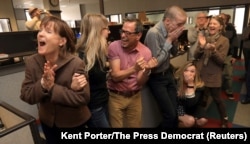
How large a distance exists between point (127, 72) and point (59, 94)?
0.55 m

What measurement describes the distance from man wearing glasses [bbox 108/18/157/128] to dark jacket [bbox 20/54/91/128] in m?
0.40

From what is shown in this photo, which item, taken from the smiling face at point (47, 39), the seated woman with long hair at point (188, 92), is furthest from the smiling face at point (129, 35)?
the seated woman with long hair at point (188, 92)

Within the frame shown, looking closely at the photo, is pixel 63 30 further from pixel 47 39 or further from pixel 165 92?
pixel 165 92

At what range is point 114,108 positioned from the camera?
1.54 meters

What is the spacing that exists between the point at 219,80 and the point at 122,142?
1.40 m

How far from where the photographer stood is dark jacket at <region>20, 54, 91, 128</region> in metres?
1.01

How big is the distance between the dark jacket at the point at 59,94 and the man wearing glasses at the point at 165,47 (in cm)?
77

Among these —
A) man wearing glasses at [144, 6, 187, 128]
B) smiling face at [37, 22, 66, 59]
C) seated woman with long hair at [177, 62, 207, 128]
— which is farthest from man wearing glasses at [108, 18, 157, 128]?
seated woman with long hair at [177, 62, 207, 128]

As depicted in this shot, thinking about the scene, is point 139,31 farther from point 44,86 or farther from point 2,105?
point 2,105

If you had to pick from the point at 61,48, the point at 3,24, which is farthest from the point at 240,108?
the point at 3,24

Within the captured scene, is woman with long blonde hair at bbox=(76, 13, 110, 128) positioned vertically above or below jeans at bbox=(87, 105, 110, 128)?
above

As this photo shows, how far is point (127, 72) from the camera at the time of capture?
140 centimetres

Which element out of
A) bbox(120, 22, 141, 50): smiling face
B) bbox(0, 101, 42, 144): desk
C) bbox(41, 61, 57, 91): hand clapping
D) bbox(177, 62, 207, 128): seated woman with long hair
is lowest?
bbox(177, 62, 207, 128): seated woman with long hair

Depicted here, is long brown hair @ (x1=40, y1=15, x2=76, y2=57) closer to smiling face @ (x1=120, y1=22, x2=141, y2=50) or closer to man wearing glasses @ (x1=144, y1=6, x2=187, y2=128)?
smiling face @ (x1=120, y1=22, x2=141, y2=50)
